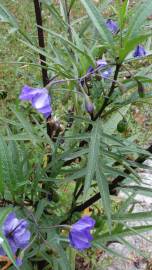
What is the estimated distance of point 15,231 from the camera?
123 centimetres

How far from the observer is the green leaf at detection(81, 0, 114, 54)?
1.05 meters

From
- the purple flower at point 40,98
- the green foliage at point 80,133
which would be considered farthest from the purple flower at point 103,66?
the purple flower at point 40,98

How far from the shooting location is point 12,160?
1.35 metres

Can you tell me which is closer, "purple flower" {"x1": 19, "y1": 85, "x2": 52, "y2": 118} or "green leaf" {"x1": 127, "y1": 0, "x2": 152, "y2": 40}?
"green leaf" {"x1": 127, "y1": 0, "x2": 152, "y2": 40}

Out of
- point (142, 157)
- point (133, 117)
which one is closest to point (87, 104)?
point (142, 157)

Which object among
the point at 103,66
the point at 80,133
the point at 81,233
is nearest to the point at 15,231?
the point at 81,233

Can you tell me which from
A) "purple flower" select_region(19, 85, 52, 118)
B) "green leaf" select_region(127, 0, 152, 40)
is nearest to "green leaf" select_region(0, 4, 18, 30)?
"purple flower" select_region(19, 85, 52, 118)

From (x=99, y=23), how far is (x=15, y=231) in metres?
0.54

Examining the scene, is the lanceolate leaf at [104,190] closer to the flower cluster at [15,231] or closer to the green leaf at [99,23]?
the flower cluster at [15,231]

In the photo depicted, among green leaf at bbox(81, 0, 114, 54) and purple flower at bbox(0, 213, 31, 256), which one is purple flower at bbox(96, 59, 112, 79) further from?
purple flower at bbox(0, 213, 31, 256)

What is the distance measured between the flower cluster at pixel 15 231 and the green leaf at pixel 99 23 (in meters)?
0.49

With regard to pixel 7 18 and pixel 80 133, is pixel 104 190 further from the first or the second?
pixel 7 18

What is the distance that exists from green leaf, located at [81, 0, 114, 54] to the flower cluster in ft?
1.60

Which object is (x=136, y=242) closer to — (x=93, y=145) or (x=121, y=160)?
(x=121, y=160)
